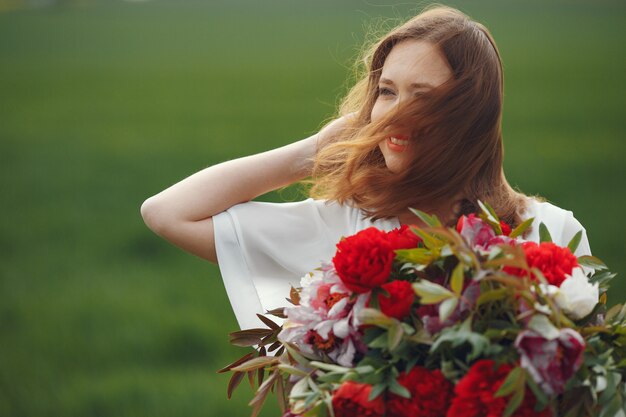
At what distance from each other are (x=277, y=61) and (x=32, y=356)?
14.6 metres

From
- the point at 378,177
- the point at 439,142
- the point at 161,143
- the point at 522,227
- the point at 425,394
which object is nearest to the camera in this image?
the point at 425,394

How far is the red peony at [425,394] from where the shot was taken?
1.85 meters

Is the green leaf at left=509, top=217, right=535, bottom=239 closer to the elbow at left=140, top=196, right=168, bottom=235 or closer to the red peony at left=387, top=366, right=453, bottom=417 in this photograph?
the red peony at left=387, top=366, right=453, bottom=417

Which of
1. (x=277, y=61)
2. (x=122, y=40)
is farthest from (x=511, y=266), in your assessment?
(x=122, y=40)

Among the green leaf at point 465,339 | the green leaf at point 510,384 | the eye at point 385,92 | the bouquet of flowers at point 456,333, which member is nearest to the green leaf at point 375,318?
the bouquet of flowers at point 456,333

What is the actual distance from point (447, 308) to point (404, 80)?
88 cm

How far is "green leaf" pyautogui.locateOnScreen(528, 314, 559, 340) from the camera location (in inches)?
69.1

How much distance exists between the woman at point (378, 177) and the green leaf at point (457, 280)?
688mm

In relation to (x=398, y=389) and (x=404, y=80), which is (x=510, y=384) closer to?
(x=398, y=389)

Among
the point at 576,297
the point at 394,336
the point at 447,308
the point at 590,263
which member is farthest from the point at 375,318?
the point at 590,263

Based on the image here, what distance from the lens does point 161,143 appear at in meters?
12.8

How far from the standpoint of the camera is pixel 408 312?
193 cm

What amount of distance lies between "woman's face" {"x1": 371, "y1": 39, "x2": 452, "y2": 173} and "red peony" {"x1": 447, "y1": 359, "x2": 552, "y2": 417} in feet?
2.72

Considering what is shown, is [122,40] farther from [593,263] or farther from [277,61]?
[593,263]
